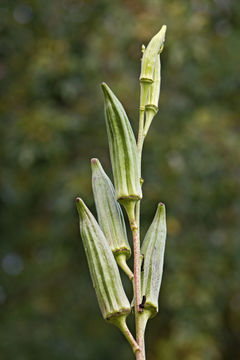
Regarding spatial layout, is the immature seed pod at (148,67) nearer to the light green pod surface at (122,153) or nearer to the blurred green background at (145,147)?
the light green pod surface at (122,153)

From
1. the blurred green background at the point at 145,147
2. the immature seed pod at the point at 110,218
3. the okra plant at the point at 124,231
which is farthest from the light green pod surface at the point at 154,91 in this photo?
the blurred green background at the point at 145,147

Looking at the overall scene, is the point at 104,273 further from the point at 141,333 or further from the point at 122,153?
the point at 122,153

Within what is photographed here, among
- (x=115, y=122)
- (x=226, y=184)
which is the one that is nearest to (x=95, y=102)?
(x=226, y=184)

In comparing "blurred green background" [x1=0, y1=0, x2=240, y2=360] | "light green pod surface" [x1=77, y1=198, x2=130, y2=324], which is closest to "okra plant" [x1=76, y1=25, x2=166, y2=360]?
"light green pod surface" [x1=77, y1=198, x2=130, y2=324]

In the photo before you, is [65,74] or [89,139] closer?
[65,74]

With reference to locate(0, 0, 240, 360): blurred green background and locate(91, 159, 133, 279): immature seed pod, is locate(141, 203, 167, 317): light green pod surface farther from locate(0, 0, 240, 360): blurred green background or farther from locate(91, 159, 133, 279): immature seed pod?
locate(0, 0, 240, 360): blurred green background

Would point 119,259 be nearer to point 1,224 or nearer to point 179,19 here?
point 179,19
